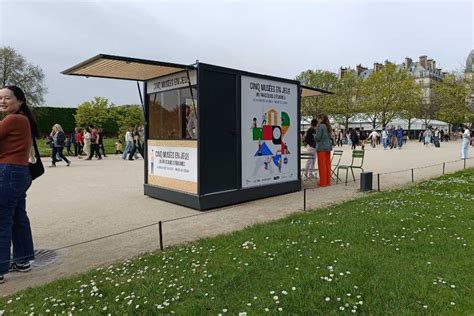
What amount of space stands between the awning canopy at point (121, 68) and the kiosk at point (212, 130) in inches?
0.7

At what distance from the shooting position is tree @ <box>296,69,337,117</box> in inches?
1987

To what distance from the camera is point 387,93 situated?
49094mm

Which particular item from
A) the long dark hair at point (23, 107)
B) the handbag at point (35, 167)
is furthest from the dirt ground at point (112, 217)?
the long dark hair at point (23, 107)

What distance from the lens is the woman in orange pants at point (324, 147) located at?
403 inches

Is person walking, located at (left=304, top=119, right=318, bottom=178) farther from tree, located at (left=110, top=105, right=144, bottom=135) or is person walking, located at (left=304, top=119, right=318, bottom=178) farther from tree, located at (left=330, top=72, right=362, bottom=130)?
tree, located at (left=330, top=72, right=362, bottom=130)

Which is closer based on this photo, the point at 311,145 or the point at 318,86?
the point at 311,145

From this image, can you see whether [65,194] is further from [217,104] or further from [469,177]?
[469,177]

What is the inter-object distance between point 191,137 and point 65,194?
4.05 meters

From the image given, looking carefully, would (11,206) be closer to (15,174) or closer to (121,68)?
(15,174)

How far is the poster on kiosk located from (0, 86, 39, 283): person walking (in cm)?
472

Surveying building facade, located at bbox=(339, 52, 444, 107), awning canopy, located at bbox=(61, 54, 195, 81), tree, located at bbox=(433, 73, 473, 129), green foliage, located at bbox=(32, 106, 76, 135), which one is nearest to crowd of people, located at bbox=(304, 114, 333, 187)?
awning canopy, located at bbox=(61, 54, 195, 81)

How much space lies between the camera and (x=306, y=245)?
473cm

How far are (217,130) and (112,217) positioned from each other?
2.64 meters

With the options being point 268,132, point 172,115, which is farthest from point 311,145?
point 172,115
